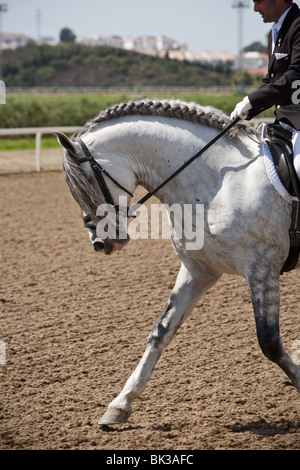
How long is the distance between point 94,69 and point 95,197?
283 feet

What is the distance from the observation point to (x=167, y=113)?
144 inches

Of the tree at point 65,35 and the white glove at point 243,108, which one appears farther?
the tree at point 65,35

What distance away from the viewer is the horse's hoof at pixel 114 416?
3619mm

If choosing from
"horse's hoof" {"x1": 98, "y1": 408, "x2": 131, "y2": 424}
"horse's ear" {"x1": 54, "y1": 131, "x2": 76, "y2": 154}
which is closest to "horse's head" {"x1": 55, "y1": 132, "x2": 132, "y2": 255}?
"horse's ear" {"x1": 54, "y1": 131, "x2": 76, "y2": 154}

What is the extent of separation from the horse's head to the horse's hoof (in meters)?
0.94

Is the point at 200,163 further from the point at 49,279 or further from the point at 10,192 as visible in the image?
the point at 10,192

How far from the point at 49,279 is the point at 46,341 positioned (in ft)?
6.32

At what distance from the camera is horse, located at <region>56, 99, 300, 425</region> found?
3.43 meters

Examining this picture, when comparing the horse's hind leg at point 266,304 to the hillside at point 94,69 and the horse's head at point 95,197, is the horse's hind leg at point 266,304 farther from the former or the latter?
the hillside at point 94,69

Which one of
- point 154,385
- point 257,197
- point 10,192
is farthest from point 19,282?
point 10,192

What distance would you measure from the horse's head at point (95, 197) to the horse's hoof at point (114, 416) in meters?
0.94

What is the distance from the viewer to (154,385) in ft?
13.8

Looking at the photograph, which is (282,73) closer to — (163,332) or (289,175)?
(289,175)

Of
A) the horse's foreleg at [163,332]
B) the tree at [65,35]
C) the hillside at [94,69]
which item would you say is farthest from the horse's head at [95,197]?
the tree at [65,35]
